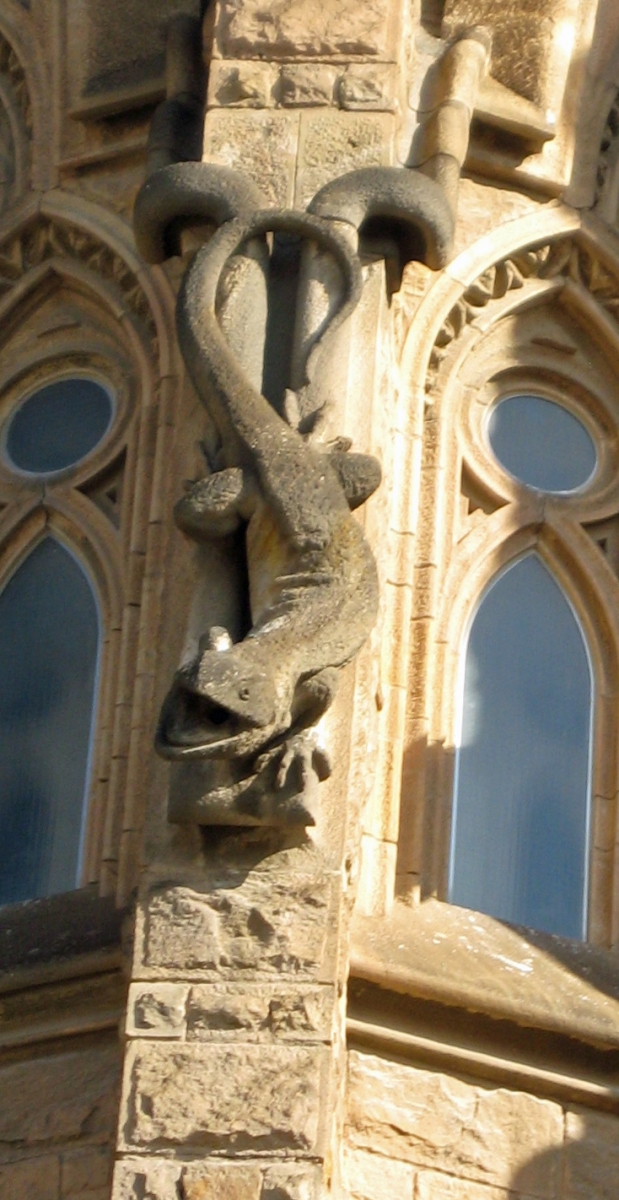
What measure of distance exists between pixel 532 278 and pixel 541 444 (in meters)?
0.54

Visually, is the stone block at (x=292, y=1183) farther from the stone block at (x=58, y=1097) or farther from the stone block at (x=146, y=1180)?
the stone block at (x=58, y=1097)

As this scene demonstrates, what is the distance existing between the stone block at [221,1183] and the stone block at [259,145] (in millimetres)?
2899

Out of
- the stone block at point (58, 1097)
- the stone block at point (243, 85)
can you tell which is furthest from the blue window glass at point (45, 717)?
the stone block at point (243, 85)

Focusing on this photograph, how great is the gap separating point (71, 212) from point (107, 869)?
2399mm

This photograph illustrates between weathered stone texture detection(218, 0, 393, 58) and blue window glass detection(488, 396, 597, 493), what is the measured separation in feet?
4.89

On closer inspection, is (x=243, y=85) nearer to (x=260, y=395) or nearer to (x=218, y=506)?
(x=260, y=395)

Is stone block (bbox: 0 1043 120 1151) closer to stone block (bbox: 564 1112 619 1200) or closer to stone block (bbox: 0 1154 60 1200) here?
stone block (bbox: 0 1154 60 1200)

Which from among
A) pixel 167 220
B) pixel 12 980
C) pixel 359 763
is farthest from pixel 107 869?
pixel 167 220

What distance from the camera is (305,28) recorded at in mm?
10148

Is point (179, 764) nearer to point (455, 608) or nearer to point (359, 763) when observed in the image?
point (359, 763)

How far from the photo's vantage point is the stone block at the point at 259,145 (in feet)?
32.6

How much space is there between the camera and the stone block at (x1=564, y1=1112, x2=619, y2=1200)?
30.8 feet

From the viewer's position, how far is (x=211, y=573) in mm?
9148

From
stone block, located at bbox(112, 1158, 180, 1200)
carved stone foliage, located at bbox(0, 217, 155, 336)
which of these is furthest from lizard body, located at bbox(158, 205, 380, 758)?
carved stone foliage, located at bbox(0, 217, 155, 336)
